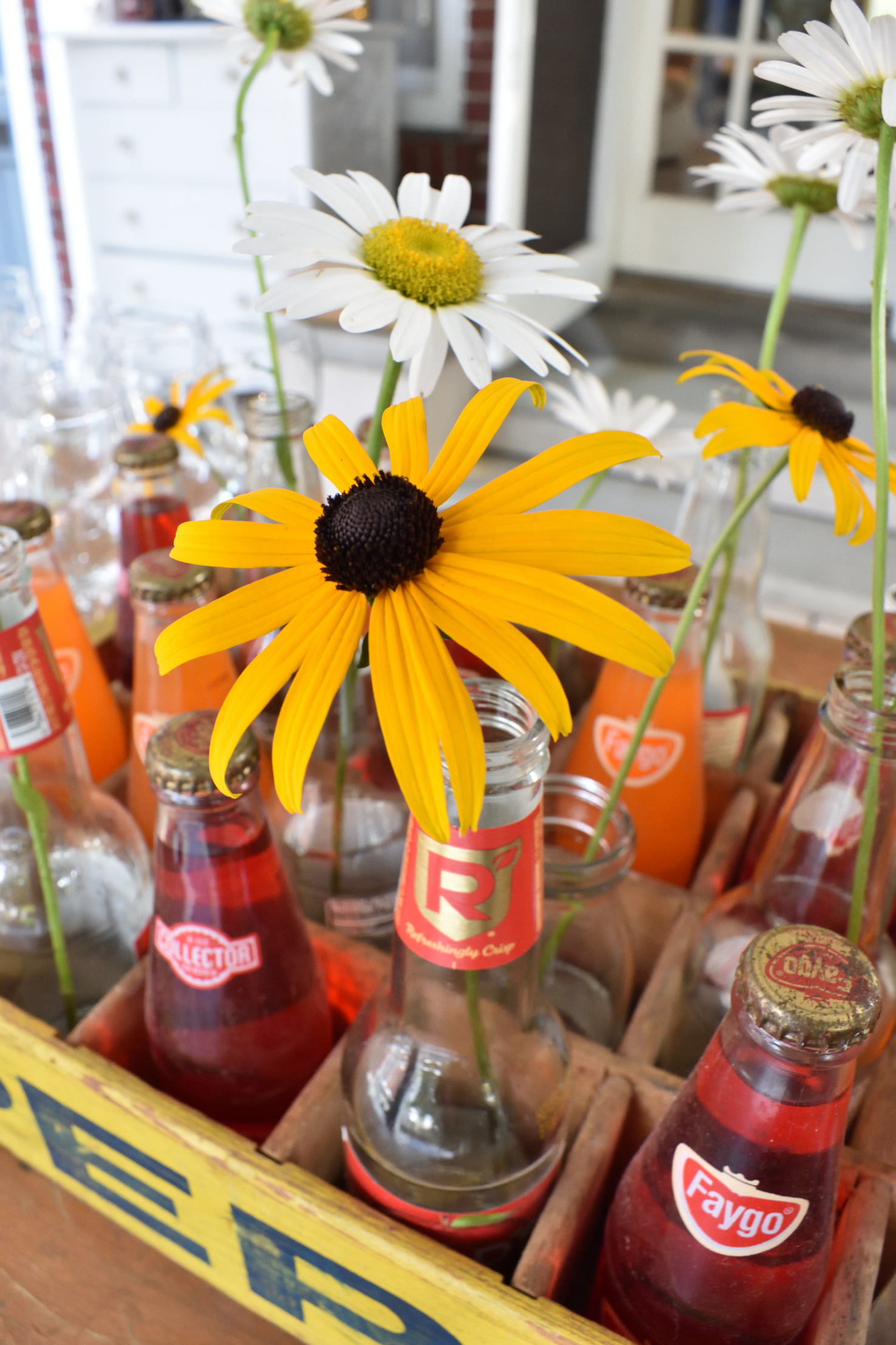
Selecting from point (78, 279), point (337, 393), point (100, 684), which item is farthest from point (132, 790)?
point (78, 279)

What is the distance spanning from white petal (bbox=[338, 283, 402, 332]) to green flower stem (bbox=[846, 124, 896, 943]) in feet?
0.43

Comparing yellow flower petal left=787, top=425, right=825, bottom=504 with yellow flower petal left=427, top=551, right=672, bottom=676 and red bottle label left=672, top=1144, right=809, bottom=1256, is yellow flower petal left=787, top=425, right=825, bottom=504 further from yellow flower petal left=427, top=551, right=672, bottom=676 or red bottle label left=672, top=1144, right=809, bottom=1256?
red bottle label left=672, top=1144, right=809, bottom=1256

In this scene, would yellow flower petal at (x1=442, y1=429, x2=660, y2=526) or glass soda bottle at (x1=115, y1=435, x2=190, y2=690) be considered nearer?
yellow flower petal at (x1=442, y1=429, x2=660, y2=526)

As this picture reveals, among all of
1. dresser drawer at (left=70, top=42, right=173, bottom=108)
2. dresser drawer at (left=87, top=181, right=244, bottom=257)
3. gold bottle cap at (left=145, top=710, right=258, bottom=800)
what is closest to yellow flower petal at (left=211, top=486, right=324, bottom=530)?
gold bottle cap at (left=145, top=710, right=258, bottom=800)

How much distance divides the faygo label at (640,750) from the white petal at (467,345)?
0.89 feet

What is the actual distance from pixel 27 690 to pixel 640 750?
0.30 m

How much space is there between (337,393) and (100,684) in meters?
1.40

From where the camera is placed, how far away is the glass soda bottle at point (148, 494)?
0.57 m

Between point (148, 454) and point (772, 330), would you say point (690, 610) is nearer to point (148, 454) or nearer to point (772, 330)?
point (772, 330)

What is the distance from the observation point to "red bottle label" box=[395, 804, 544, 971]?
0.30 meters

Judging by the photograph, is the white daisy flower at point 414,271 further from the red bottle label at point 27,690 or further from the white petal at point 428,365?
the red bottle label at point 27,690

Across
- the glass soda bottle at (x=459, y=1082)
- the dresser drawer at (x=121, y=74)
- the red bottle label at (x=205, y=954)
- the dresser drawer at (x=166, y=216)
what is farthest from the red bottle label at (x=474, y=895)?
the dresser drawer at (x=121, y=74)

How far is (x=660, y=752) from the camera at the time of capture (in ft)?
1.73

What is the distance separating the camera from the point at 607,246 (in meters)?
2.50
